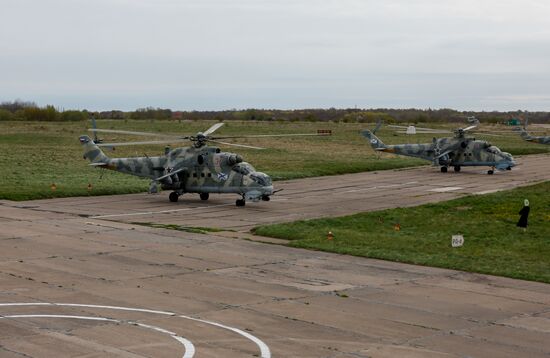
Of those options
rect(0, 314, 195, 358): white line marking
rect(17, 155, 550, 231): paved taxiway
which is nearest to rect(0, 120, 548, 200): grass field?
rect(17, 155, 550, 231): paved taxiway

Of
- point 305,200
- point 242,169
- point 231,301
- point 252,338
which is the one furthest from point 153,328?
point 305,200

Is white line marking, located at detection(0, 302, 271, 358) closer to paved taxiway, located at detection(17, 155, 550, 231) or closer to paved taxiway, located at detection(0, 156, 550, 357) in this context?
paved taxiway, located at detection(0, 156, 550, 357)

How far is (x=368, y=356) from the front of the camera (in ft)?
47.9

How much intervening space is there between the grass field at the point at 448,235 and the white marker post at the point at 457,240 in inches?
8.3

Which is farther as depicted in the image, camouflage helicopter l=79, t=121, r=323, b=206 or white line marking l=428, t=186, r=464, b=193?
white line marking l=428, t=186, r=464, b=193

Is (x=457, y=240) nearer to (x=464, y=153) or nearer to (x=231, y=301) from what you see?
(x=231, y=301)

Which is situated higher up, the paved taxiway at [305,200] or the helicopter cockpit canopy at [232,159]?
the helicopter cockpit canopy at [232,159]

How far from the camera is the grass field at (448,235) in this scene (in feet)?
80.7

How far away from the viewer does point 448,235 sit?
98.2 ft

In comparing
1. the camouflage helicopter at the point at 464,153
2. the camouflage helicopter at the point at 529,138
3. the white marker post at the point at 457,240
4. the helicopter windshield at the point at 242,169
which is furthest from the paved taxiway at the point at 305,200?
the camouflage helicopter at the point at 529,138

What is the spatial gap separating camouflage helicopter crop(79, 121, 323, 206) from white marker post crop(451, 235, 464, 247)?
12.4m

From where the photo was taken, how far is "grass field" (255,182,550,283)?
24609 mm

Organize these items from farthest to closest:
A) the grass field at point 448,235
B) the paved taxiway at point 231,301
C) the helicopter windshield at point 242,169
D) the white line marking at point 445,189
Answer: the white line marking at point 445,189, the helicopter windshield at point 242,169, the grass field at point 448,235, the paved taxiway at point 231,301

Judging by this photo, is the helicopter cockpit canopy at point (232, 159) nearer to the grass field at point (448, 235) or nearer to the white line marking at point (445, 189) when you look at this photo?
the grass field at point (448, 235)
